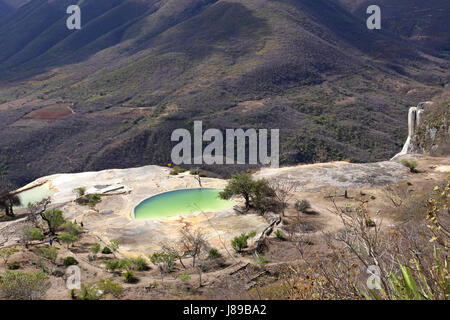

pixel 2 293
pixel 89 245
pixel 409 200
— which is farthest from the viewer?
pixel 409 200

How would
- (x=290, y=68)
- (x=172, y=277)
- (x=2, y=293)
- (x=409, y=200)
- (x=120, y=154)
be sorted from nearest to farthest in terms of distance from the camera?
1. (x=2, y=293)
2. (x=172, y=277)
3. (x=409, y=200)
4. (x=120, y=154)
5. (x=290, y=68)

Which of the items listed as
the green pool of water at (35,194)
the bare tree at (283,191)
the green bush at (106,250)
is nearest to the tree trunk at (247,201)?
the bare tree at (283,191)

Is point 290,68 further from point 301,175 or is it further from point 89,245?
point 89,245

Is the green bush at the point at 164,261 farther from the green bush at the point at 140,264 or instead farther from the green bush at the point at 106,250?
the green bush at the point at 106,250

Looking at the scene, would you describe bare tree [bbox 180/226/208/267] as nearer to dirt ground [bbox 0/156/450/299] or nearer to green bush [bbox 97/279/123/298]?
dirt ground [bbox 0/156/450/299]

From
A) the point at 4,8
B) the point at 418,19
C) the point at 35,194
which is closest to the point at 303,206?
the point at 35,194

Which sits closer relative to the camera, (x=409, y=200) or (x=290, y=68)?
(x=409, y=200)

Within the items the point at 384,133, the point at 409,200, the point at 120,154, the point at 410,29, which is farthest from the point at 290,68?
the point at 410,29
